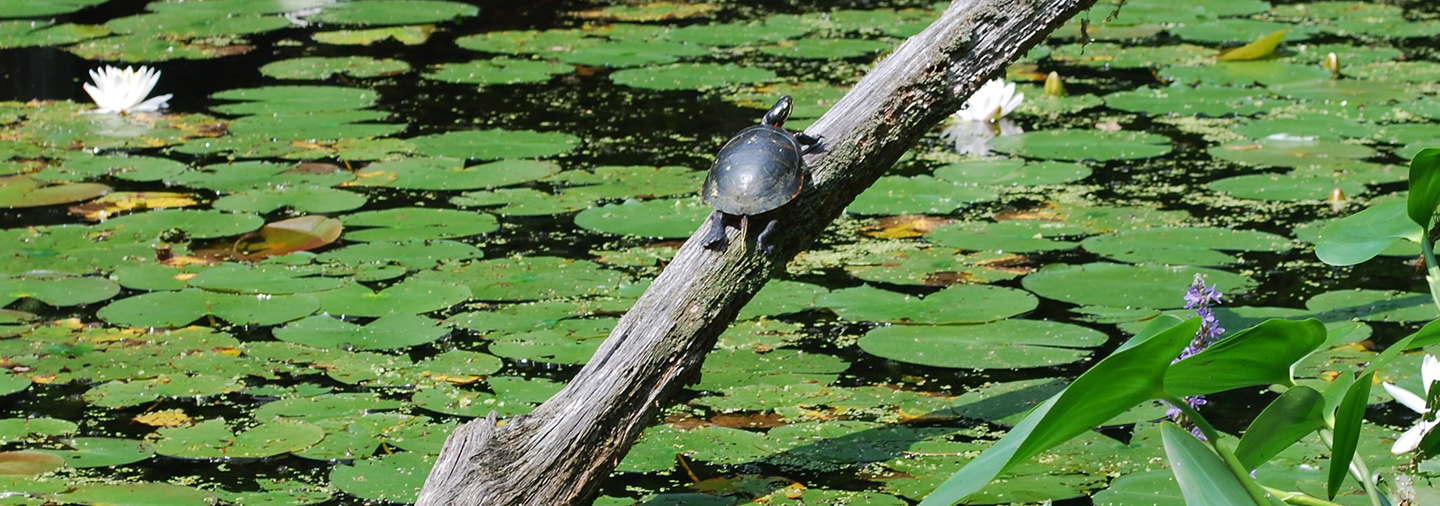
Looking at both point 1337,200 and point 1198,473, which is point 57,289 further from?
point 1337,200

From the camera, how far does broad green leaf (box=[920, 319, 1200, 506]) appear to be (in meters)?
1.19

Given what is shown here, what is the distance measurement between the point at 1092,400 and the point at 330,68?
4.54m

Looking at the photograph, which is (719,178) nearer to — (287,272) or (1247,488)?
(1247,488)

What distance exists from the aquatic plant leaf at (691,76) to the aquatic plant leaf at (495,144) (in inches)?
29.4

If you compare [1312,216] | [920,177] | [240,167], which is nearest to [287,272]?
[240,167]

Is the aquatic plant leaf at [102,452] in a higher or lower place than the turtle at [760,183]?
lower

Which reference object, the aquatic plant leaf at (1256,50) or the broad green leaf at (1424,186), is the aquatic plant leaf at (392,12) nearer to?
the aquatic plant leaf at (1256,50)

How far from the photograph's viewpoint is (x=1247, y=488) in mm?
1249


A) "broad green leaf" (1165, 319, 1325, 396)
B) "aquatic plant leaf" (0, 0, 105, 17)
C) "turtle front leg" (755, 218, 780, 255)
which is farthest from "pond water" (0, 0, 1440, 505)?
"broad green leaf" (1165, 319, 1325, 396)

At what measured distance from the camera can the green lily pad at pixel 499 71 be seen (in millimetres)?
5172

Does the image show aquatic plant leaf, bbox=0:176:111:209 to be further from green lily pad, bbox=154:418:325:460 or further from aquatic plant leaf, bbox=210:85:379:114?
green lily pad, bbox=154:418:325:460

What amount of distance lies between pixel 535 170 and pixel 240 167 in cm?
82

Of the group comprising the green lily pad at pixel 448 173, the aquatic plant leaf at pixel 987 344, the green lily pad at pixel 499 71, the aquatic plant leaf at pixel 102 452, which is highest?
the green lily pad at pixel 499 71

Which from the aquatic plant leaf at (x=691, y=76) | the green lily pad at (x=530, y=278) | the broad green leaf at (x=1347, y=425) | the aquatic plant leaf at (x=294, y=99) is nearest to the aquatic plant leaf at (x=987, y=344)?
the green lily pad at (x=530, y=278)
